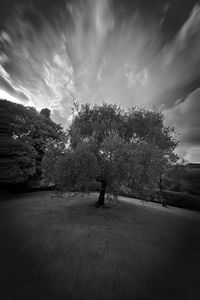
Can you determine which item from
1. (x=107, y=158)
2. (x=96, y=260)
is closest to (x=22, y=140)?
(x=107, y=158)

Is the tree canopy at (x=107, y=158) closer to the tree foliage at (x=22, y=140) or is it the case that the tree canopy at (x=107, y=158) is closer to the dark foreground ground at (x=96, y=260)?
the dark foreground ground at (x=96, y=260)

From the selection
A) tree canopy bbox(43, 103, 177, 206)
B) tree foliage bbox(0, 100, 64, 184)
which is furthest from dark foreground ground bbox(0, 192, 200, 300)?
tree foliage bbox(0, 100, 64, 184)

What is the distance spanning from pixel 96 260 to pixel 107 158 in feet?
17.1

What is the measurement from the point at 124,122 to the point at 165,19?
647 centimetres

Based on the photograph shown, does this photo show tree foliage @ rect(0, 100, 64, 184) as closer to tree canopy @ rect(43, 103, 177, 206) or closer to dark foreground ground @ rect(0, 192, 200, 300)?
tree canopy @ rect(43, 103, 177, 206)

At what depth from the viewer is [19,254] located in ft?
12.8

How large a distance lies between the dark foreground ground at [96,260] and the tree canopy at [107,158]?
8.27 feet

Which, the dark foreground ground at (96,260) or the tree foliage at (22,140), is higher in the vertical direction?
the tree foliage at (22,140)

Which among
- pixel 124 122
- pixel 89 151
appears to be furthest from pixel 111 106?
pixel 89 151

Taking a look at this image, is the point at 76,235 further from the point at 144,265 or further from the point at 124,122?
the point at 124,122

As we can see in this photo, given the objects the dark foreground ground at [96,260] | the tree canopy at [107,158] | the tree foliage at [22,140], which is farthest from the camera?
the tree foliage at [22,140]

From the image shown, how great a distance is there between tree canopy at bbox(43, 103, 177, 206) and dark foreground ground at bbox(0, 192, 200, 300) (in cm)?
252

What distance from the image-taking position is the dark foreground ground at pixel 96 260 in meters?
2.75

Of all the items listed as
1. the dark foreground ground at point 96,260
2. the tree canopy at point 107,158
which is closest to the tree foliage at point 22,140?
the tree canopy at point 107,158
